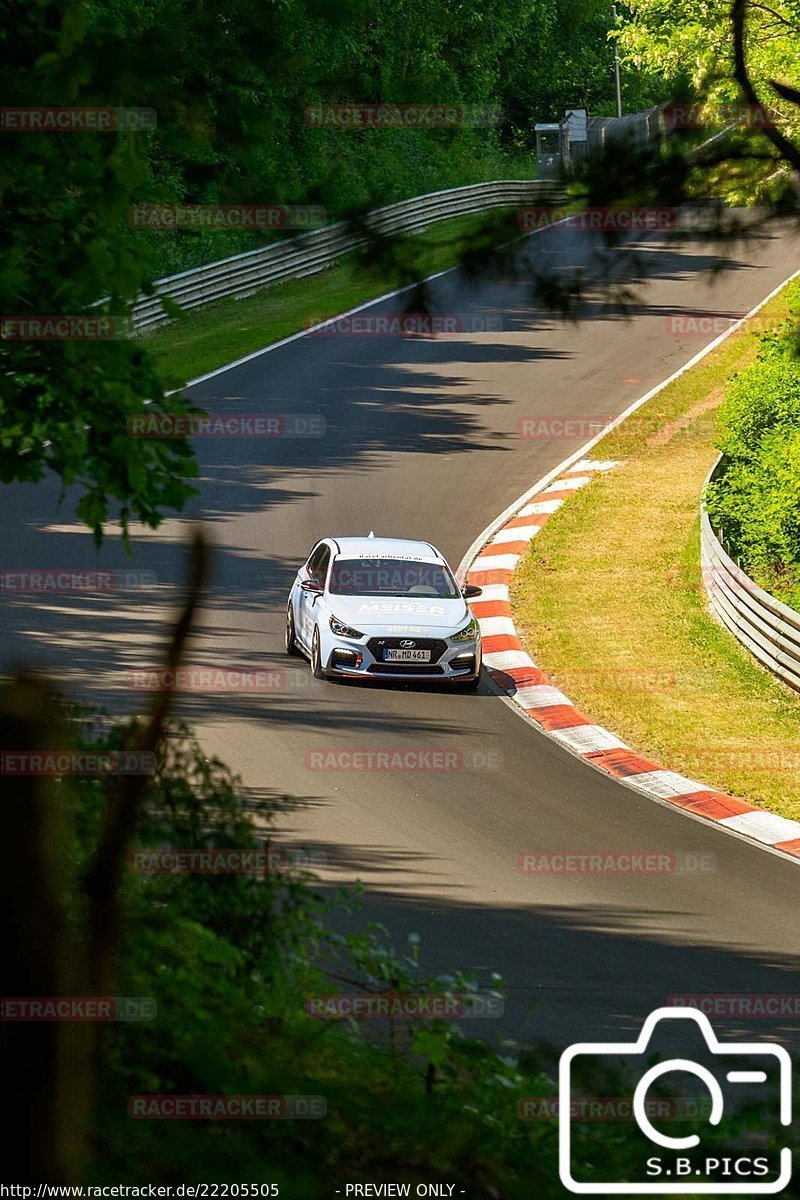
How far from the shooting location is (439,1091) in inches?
184

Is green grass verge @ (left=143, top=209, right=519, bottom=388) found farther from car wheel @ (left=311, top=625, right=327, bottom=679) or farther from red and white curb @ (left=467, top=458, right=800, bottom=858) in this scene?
car wheel @ (left=311, top=625, right=327, bottom=679)

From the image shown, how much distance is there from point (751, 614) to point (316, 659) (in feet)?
18.8

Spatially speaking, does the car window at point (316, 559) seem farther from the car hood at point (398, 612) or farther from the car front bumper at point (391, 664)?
the car front bumper at point (391, 664)

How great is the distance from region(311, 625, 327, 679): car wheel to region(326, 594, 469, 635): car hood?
1.28 ft

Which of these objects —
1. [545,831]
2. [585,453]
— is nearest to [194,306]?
[585,453]

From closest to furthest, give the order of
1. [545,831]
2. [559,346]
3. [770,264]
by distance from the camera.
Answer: [545,831] → [559,346] → [770,264]

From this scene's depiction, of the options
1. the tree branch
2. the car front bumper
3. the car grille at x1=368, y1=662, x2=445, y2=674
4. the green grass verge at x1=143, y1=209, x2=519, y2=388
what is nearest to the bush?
the car front bumper

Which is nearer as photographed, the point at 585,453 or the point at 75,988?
the point at 75,988

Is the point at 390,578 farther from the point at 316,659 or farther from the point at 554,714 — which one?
the point at 554,714

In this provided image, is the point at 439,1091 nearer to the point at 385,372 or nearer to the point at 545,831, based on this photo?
the point at 545,831

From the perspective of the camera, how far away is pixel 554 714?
1619 centimetres

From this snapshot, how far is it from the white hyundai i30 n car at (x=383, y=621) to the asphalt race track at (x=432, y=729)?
33cm

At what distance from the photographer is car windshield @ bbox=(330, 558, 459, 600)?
678 inches

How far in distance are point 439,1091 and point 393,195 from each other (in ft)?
12.8
